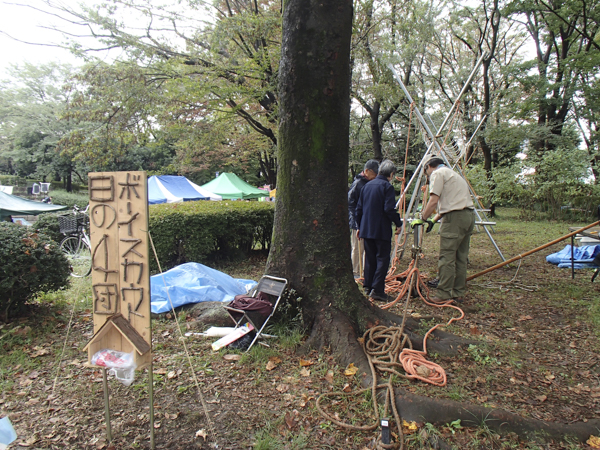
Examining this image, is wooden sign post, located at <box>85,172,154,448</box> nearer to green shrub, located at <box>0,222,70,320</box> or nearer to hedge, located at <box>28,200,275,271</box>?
green shrub, located at <box>0,222,70,320</box>

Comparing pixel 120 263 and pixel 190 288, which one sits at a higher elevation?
pixel 120 263

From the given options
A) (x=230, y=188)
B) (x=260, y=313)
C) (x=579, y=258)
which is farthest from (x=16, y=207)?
(x=579, y=258)

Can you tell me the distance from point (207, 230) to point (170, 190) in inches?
467

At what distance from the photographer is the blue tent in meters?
17.2

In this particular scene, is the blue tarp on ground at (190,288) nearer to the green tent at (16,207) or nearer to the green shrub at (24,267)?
the green shrub at (24,267)

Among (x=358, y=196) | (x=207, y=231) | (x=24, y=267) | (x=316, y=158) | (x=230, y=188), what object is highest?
(x=316, y=158)

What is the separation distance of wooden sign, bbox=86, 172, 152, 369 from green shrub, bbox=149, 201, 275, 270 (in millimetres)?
4603

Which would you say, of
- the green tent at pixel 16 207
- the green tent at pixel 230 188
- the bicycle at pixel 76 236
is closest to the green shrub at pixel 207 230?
the bicycle at pixel 76 236

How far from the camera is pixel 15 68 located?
32.8m

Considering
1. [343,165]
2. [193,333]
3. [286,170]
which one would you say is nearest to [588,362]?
[343,165]

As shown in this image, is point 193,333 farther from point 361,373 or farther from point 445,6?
point 445,6

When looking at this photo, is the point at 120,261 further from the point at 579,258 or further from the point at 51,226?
the point at 51,226

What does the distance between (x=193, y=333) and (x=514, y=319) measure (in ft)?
12.6

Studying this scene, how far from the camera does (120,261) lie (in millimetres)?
2320
